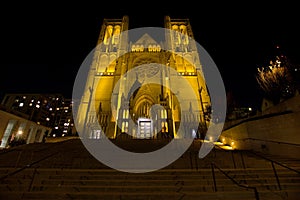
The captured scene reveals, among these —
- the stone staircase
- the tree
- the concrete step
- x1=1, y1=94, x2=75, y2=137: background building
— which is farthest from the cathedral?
x1=1, y1=94, x2=75, y2=137: background building

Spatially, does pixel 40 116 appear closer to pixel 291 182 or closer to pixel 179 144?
pixel 179 144

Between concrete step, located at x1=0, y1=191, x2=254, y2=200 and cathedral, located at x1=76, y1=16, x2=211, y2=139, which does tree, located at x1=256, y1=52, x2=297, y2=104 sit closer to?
cathedral, located at x1=76, y1=16, x2=211, y2=139

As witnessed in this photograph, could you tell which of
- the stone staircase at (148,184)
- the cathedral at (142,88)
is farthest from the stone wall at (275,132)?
the cathedral at (142,88)

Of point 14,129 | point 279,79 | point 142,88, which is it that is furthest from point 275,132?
point 14,129

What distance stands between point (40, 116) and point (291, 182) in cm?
6478

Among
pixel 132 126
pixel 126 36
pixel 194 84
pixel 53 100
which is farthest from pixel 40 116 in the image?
pixel 194 84

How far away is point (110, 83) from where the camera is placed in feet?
86.2

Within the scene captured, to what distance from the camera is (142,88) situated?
23172mm

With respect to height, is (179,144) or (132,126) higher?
(132,126)

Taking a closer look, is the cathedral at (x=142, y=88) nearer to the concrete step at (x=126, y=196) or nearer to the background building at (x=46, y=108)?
the concrete step at (x=126, y=196)

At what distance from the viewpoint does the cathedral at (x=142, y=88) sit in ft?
66.7

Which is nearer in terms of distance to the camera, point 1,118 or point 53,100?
point 1,118

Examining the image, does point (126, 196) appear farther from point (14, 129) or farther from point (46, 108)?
point (46, 108)

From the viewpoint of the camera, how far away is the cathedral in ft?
66.7
